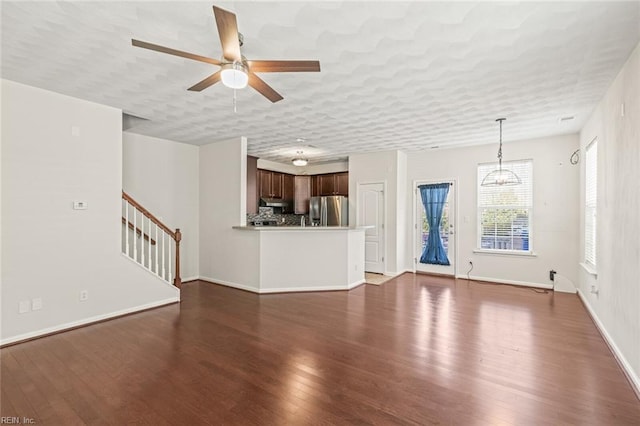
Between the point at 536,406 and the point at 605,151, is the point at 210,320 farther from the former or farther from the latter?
the point at 605,151

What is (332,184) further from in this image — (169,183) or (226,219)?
(169,183)

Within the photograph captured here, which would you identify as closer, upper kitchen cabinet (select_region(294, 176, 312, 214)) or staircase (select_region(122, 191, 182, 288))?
staircase (select_region(122, 191, 182, 288))

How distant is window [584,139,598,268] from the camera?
392 cm

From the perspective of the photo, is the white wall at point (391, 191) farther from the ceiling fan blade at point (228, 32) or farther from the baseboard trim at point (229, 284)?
the ceiling fan blade at point (228, 32)

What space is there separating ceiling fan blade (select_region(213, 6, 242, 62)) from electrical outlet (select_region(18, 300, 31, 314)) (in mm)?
3359

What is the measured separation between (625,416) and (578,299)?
3.31 metres

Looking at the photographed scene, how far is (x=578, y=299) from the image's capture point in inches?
183

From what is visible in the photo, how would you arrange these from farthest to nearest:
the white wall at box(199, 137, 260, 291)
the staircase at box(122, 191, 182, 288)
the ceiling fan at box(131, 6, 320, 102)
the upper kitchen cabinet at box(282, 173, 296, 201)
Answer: the upper kitchen cabinet at box(282, 173, 296, 201), the white wall at box(199, 137, 260, 291), the staircase at box(122, 191, 182, 288), the ceiling fan at box(131, 6, 320, 102)

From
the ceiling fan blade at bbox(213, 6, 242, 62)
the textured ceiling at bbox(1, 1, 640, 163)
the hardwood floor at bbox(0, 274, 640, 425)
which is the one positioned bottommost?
the hardwood floor at bbox(0, 274, 640, 425)

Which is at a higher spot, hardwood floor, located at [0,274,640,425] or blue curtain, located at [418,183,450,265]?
blue curtain, located at [418,183,450,265]

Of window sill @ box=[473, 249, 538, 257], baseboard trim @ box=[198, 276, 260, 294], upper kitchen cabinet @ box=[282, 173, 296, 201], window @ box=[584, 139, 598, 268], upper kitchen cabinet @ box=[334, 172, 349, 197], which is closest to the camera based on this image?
window @ box=[584, 139, 598, 268]

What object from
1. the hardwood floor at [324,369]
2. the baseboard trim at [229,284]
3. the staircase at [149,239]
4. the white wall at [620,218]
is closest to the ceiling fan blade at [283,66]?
the hardwood floor at [324,369]

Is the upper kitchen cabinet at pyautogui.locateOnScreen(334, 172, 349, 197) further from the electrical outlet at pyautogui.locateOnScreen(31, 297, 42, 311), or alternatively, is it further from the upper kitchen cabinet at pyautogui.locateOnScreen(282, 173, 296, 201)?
the electrical outlet at pyautogui.locateOnScreen(31, 297, 42, 311)

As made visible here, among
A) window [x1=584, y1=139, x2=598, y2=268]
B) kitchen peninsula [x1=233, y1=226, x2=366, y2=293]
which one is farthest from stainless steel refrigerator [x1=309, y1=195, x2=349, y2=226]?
window [x1=584, y1=139, x2=598, y2=268]
